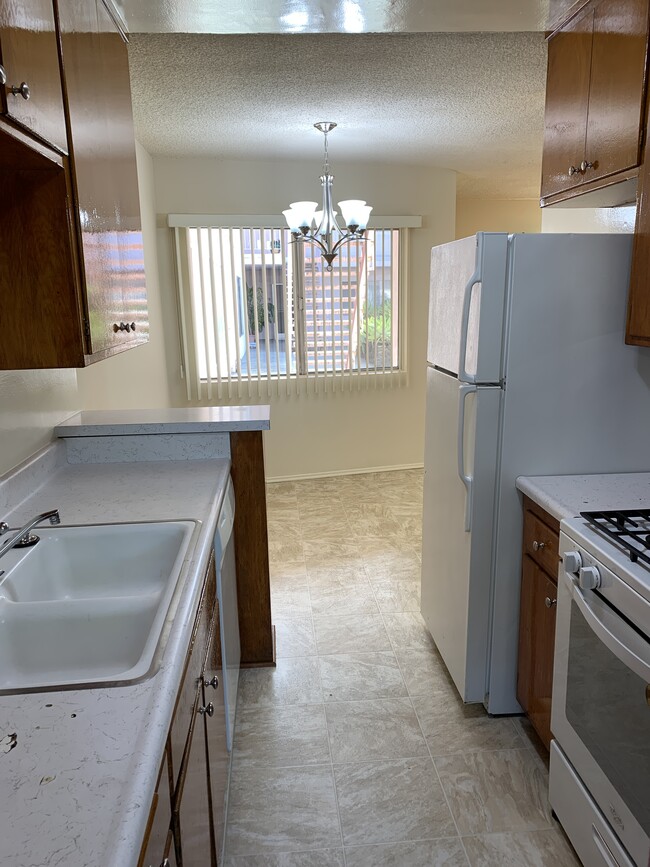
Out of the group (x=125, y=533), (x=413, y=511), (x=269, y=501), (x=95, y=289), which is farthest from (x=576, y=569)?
(x=269, y=501)

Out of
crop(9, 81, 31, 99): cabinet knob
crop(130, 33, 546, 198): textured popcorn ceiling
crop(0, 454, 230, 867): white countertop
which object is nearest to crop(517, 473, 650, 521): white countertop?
crop(0, 454, 230, 867): white countertop

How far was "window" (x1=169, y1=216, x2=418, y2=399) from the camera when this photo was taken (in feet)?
15.9

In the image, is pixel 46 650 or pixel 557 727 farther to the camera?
pixel 557 727

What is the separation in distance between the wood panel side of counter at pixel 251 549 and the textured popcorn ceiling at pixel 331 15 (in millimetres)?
1401

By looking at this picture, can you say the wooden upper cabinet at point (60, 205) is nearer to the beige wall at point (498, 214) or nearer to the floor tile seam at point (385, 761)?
the floor tile seam at point (385, 761)

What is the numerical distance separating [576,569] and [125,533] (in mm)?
1196

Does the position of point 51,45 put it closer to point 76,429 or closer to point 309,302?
point 76,429

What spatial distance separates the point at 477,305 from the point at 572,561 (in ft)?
2.82

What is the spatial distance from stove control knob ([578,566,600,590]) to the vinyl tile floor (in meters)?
0.82

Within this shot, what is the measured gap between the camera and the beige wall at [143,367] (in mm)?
2996

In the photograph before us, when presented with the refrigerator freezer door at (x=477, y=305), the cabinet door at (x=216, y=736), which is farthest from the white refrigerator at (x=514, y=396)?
the cabinet door at (x=216, y=736)

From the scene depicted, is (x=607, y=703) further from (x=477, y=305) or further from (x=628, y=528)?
(x=477, y=305)

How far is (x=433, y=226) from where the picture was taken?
514 centimetres

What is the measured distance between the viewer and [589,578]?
152 centimetres
